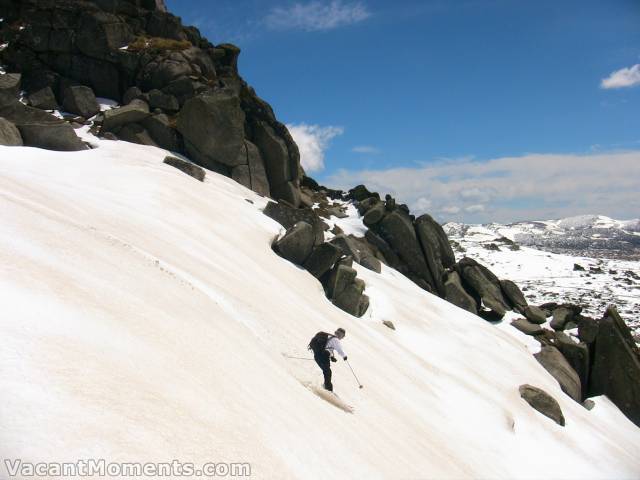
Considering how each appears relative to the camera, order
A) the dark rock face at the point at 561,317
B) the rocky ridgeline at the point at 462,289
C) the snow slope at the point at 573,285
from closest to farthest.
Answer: the rocky ridgeline at the point at 462,289
the dark rock face at the point at 561,317
the snow slope at the point at 573,285

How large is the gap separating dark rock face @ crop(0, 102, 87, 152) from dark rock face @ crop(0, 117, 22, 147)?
1.20m

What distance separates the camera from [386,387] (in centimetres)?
1959

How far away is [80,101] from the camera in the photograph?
46.1 meters

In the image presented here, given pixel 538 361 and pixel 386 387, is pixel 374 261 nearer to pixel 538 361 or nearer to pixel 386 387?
pixel 538 361

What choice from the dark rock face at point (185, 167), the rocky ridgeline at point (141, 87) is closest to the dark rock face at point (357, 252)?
the rocky ridgeline at point (141, 87)

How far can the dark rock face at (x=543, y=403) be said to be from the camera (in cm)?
2930

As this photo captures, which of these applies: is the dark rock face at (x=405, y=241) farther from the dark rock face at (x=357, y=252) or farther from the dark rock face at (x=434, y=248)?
the dark rock face at (x=357, y=252)

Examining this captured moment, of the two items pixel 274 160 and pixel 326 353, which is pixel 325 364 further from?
pixel 274 160

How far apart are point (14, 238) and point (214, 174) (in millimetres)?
33889

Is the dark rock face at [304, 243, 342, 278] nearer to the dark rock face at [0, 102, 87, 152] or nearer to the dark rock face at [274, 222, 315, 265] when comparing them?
the dark rock face at [274, 222, 315, 265]

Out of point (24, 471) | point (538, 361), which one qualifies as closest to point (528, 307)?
point (538, 361)

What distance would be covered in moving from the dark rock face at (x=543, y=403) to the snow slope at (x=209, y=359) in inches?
42.0

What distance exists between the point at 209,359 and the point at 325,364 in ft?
17.9

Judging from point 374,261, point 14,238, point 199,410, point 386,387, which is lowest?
point 386,387
